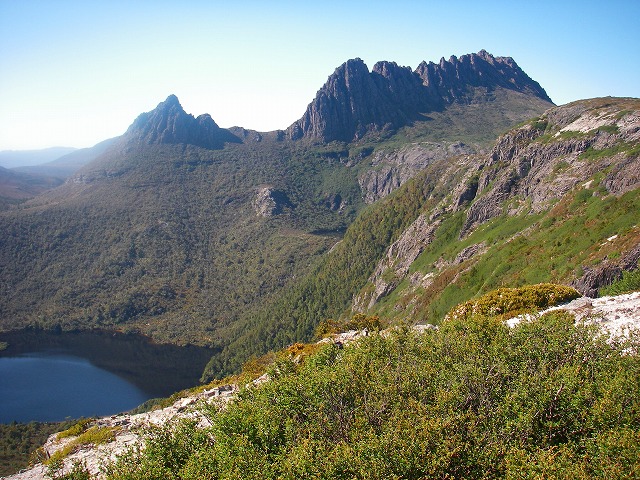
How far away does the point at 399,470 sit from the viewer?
23516 millimetres

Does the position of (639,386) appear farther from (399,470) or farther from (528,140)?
(528,140)

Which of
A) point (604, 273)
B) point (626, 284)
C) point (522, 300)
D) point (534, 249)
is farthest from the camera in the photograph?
point (534, 249)

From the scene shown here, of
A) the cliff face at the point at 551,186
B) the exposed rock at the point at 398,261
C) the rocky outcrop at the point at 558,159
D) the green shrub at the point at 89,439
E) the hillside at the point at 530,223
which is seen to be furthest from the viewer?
the exposed rock at the point at 398,261

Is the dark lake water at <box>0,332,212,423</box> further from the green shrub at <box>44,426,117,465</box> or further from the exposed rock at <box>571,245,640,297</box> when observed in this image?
the exposed rock at <box>571,245,640,297</box>

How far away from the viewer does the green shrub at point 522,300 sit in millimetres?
50719

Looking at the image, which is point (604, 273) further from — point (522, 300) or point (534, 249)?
point (534, 249)

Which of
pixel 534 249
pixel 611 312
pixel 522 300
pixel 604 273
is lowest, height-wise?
pixel 522 300

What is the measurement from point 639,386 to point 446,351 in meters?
15.4

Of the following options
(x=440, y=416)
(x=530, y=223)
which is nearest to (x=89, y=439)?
(x=440, y=416)

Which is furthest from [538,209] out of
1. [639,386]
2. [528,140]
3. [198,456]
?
[198,456]

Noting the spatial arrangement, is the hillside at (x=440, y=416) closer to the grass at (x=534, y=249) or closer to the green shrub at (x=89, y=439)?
the green shrub at (x=89, y=439)

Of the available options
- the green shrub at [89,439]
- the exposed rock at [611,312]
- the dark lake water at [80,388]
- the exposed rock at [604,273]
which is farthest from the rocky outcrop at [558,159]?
the dark lake water at [80,388]

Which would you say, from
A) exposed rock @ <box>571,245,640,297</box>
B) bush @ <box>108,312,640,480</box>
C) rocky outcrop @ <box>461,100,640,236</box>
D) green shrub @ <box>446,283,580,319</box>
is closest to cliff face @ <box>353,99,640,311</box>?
exposed rock @ <box>571,245,640,297</box>

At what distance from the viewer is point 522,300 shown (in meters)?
51.9
